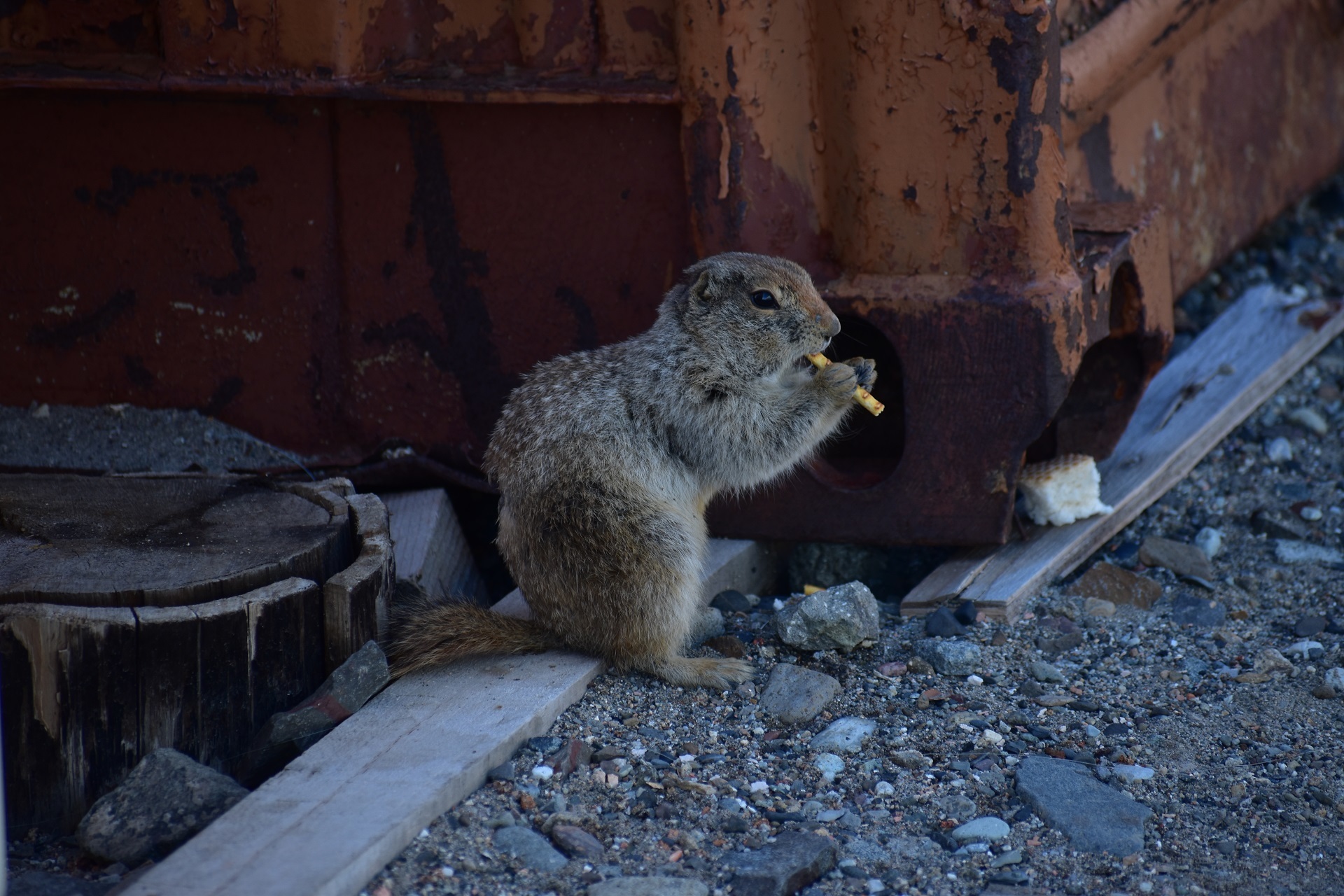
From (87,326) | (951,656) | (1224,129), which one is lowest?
(951,656)

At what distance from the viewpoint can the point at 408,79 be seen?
3.87m

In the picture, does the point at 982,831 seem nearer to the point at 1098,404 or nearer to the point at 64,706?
the point at 64,706

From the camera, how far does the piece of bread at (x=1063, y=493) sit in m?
4.19

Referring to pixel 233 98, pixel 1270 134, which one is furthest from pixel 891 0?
pixel 1270 134

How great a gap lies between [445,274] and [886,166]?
1.39 meters

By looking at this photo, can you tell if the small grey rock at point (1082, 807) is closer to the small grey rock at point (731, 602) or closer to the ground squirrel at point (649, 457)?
the ground squirrel at point (649, 457)

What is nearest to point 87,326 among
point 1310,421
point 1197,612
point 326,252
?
point 326,252

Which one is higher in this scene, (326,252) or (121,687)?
(326,252)

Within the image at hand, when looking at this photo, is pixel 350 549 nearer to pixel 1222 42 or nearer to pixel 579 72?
pixel 579 72

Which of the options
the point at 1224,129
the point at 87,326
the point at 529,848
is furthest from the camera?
the point at 1224,129

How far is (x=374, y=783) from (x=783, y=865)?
87cm

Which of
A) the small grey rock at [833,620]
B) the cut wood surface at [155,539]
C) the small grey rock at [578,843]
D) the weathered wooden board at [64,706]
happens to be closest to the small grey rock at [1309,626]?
the small grey rock at [833,620]

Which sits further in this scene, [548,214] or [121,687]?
[548,214]

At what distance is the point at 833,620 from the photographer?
3.58 metres
